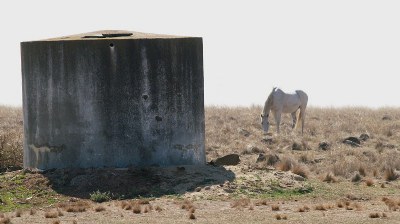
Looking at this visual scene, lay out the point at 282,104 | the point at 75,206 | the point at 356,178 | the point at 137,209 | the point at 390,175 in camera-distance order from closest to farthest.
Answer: the point at 137,209 < the point at 75,206 < the point at 356,178 < the point at 390,175 < the point at 282,104

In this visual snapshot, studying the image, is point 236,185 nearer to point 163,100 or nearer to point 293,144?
point 163,100

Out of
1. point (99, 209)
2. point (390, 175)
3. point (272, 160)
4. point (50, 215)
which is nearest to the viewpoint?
point (50, 215)

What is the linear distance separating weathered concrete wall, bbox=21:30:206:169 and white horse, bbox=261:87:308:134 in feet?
49.1

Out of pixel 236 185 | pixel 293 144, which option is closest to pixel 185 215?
pixel 236 185

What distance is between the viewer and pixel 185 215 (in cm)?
1667

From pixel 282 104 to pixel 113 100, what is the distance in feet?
58.0

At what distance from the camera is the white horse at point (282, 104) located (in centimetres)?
3569

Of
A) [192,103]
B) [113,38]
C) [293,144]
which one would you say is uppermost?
[113,38]

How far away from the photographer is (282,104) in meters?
37.1

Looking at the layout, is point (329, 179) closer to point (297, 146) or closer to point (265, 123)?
point (297, 146)

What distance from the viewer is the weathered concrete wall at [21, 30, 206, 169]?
66.1 feet

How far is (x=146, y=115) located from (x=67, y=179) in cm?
205

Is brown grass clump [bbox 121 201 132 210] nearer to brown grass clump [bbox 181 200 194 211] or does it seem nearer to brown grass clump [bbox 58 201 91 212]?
brown grass clump [bbox 58 201 91 212]

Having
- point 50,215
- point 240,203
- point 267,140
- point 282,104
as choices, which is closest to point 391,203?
point 240,203
